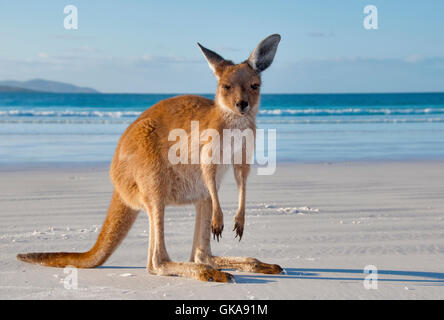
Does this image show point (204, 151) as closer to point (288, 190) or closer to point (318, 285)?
point (318, 285)

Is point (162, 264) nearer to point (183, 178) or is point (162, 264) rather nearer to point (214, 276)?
point (214, 276)

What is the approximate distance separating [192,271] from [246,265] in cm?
36

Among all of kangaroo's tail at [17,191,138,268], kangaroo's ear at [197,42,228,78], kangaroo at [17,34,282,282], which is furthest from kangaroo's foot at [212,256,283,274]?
kangaroo's ear at [197,42,228,78]

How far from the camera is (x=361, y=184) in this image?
707 cm

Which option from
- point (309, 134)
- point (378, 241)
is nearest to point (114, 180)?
point (378, 241)

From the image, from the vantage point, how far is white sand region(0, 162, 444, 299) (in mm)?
3145

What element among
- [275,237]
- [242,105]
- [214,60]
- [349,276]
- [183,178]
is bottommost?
[349,276]

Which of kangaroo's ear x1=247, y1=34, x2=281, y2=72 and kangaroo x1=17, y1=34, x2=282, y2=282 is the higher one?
kangaroo's ear x1=247, y1=34, x2=281, y2=72

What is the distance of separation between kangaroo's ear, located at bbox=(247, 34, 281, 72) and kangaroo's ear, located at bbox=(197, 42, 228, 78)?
0.17 meters

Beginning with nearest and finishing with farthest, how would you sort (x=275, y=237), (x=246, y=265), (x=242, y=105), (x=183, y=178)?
(x=242, y=105), (x=183, y=178), (x=246, y=265), (x=275, y=237)

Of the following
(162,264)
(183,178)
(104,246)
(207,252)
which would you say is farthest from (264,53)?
(104,246)

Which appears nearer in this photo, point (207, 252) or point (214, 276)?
point (214, 276)

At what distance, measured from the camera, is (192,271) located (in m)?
3.32

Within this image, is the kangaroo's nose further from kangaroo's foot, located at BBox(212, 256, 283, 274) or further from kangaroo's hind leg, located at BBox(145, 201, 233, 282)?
kangaroo's foot, located at BBox(212, 256, 283, 274)
